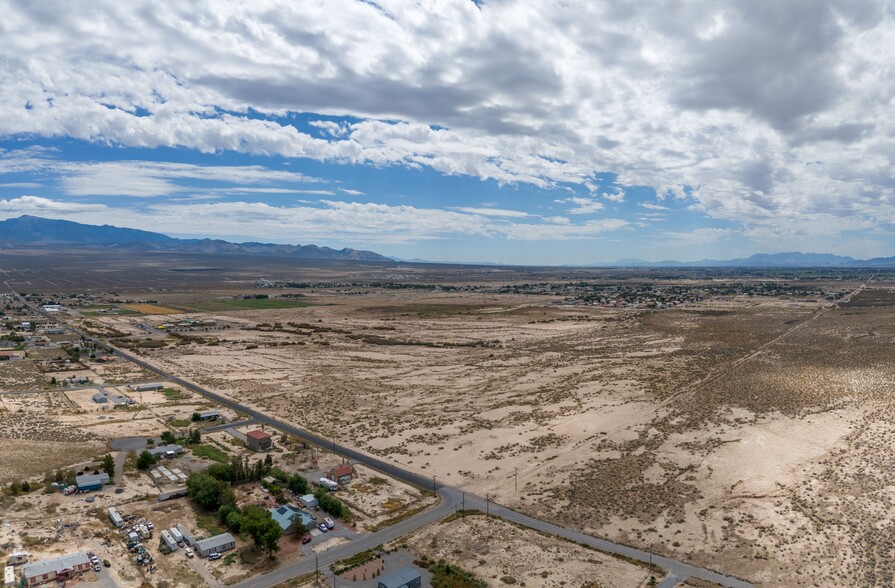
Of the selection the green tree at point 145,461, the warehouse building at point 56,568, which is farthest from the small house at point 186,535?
the green tree at point 145,461

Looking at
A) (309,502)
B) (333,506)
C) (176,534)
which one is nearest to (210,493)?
(176,534)

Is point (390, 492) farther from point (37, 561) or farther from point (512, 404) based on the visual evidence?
point (512, 404)

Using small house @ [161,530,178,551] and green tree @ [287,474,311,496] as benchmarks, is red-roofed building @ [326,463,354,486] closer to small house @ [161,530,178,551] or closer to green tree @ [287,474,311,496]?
green tree @ [287,474,311,496]

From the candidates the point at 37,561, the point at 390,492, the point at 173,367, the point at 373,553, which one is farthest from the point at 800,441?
the point at 173,367

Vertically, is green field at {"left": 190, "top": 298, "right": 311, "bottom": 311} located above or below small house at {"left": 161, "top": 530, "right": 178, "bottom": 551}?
above

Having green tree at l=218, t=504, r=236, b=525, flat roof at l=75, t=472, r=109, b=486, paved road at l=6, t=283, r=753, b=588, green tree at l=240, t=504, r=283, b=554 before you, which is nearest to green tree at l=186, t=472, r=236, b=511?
green tree at l=218, t=504, r=236, b=525

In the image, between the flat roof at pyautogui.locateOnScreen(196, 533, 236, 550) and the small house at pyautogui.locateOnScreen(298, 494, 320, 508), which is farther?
the small house at pyautogui.locateOnScreen(298, 494, 320, 508)
